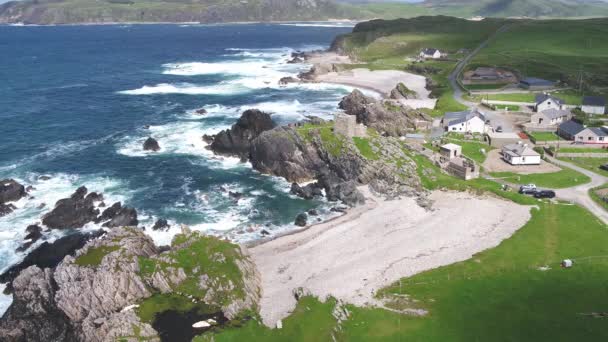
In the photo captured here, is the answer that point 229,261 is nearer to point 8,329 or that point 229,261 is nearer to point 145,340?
point 145,340

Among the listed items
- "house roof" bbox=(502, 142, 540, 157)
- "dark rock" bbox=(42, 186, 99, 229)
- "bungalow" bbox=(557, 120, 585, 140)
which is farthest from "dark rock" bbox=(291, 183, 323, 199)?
"bungalow" bbox=(557, 120, 585, 140)

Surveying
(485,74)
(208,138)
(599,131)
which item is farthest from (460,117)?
(485,74)

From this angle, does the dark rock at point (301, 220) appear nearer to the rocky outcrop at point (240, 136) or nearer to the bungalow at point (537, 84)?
the rocky outcrop at point (240, 136)

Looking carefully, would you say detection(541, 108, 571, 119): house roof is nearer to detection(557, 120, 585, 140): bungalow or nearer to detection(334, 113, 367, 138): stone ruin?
detection(557, 120, 585, 140): bungalow

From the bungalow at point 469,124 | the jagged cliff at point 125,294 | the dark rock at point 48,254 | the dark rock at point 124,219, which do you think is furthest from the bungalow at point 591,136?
the dark rock at point 48,254

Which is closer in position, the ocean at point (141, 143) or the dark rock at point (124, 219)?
the dark rock at point (124, 219)

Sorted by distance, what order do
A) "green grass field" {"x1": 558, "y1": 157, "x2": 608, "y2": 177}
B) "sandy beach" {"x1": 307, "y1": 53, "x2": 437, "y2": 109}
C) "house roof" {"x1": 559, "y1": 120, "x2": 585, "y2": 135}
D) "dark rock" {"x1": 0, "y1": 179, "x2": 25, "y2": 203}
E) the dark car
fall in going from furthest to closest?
"sandy beach" {"x1": 307, "y1": 53, "x2": 437, "y2": 109} → "house roof" {"x1": 559, "y1": 120, "x2": 585, "y2": 135} → "green grass field" {"x1": 558, "y1": 157, "x2": 608, "y2": 177} → "dark rock" {"x1": 0, "y1": 179, "x2": 25, "y2": 203} → the dark car
